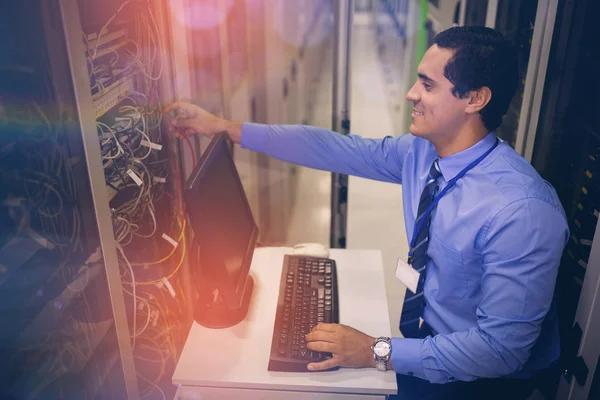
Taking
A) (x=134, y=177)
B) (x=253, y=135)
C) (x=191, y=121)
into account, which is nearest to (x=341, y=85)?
(x=253, y=135)

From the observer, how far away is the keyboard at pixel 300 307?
130 centimetres

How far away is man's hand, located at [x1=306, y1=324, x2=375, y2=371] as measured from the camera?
129 cm

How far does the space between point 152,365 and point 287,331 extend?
0.59 m

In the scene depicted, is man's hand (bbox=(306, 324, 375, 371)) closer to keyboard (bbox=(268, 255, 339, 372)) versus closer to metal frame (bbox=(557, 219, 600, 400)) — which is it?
keyboard (bbox=(268, 255, 339, 372))

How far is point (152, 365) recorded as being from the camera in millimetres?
1684

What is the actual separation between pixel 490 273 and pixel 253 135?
0.94 meters

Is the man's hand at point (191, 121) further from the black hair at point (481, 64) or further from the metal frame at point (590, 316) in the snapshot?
the metal frame at point (590, 316)

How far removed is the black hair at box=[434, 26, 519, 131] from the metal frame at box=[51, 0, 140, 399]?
2.95ft

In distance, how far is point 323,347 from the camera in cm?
129

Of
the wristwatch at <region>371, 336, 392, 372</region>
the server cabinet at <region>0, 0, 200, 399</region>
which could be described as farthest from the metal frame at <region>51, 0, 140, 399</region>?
the wristwatch at <region>371, 336, 392, 372</region>

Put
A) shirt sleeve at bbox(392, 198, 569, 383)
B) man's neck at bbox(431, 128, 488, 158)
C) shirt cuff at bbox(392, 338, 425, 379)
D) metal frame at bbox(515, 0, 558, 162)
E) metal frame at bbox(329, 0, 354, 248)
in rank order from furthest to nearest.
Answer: metal frame at bbox(329, 0, 354, 248) < metal frame at bbox(515, 0, 558, 162) < man's neck at bbox(431, 128, 488, 158) < shirt cuff at bbox(392, 338, 425, 379) < shirt sleeve at bbox(392, 198, 569, 383)

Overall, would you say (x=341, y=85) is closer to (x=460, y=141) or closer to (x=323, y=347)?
(x=460, y=141)

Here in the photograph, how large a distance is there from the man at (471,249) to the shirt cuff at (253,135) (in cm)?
57

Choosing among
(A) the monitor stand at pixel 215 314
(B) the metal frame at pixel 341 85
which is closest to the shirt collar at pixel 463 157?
(A) the monitor stand at pixel 215 314
